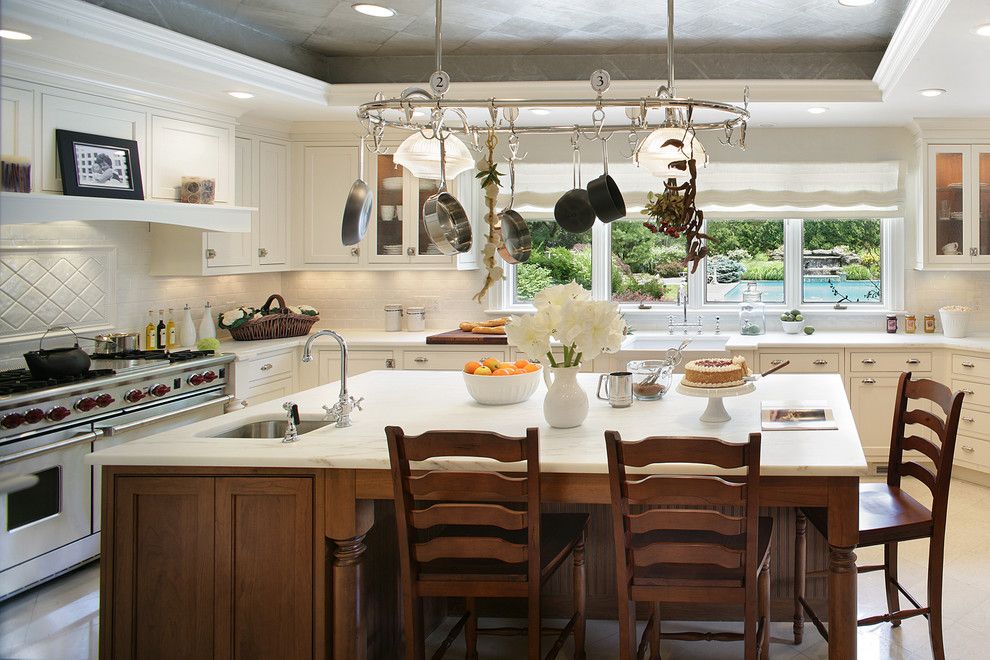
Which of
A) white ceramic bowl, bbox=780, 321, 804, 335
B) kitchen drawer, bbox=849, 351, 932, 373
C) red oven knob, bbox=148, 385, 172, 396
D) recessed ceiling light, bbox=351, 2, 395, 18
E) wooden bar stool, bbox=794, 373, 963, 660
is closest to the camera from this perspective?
wooden bar stool, bbox=794, 373, 963, 660

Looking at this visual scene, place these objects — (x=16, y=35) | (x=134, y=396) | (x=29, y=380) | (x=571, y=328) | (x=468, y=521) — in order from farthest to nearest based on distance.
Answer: (x=134, y=396), (x=29, y=380), (x=16, y=35), (x=571, y=328), (x=468, y=521)

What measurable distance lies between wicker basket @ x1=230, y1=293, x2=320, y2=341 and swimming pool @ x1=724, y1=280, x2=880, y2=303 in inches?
124

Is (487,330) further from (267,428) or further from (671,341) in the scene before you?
(267,428)

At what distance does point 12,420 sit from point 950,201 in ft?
18.6

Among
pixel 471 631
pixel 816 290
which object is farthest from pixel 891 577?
pixel 816 290

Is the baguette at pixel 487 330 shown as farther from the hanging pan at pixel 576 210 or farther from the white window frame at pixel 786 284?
the hanging pan at pixel 576 210

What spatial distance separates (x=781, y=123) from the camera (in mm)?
6125

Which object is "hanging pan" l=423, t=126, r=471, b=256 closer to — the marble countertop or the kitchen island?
the marble countertop

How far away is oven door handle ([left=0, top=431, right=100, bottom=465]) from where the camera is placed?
3604 mm

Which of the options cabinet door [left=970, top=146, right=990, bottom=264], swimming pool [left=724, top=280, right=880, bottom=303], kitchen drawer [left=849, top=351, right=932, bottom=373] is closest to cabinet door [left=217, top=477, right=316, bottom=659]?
kitchen drawer [left=849, top=351, right=932, bottom=373]

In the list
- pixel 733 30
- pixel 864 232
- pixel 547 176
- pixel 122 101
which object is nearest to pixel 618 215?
pixel 733 30

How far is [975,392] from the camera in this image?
5.44 meters

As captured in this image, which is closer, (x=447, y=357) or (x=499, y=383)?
(x=499, y=383)

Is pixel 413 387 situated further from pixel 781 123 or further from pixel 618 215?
pixel 781 123
